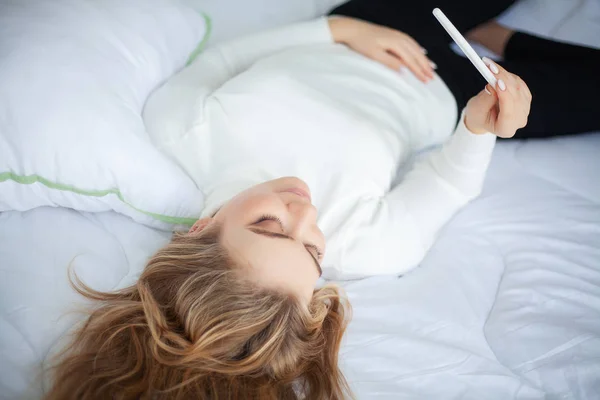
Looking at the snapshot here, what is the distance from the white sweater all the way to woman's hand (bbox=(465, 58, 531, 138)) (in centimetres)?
4

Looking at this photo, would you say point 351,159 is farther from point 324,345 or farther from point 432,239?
point 324,345

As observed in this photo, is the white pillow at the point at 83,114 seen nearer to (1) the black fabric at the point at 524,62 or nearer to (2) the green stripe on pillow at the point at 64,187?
(2) the green stripe on pillow at the point at 64,187

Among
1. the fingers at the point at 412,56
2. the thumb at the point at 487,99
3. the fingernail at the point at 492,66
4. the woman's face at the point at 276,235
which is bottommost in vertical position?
the woman's face at the point at 276,235

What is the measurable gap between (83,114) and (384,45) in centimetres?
68

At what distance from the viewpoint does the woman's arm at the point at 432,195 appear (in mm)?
931

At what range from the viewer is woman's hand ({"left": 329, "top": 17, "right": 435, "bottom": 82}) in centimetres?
121

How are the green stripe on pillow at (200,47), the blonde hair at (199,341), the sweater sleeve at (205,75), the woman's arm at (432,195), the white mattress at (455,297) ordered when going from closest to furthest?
the blonde hair at (199,341), the white mattress at (455,297), the woman's arm at (432,195), the sweater sleeve at (205,75), the green stripe on pillow at (200,47)

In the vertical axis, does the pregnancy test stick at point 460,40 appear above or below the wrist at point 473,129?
above

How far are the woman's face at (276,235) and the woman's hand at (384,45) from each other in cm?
47

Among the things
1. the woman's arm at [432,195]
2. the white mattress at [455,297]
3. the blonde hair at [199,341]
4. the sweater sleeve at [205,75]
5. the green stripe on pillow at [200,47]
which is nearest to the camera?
the blonde hair at [199,341]

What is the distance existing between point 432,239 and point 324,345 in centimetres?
33

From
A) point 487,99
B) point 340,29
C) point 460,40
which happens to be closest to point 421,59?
point 340,29

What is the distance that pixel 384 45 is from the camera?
4.01 ft

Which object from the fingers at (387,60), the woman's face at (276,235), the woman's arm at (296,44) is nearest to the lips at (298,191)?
the woman's face at (276,235)
